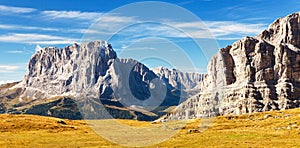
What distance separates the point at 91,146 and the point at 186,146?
19635 millimetres

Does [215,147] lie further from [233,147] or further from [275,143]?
[275,143]

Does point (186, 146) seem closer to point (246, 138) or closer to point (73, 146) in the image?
point (246, 138)

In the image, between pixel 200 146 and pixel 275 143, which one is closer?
pixel 275 143

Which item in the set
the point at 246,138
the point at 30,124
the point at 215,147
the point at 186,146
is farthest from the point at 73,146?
the point at 30,124

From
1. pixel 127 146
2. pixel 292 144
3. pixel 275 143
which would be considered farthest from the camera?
pixel 127 146

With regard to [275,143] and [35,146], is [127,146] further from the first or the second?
[275,143]

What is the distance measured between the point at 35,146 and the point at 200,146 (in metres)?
33.1

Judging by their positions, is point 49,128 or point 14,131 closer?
point 14,131

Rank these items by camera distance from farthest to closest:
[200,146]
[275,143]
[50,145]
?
1. [50,145]
2. [200,146]
3. [275,143]

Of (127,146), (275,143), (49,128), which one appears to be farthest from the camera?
(49,128)

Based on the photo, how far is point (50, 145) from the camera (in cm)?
6481

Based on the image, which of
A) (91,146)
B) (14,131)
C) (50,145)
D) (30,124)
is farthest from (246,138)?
(30,124)

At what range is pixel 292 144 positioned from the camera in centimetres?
4900

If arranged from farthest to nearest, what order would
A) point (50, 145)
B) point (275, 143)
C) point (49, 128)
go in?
1. point (49, 128)
2. point (50, 145)
3. point (275, 143)
